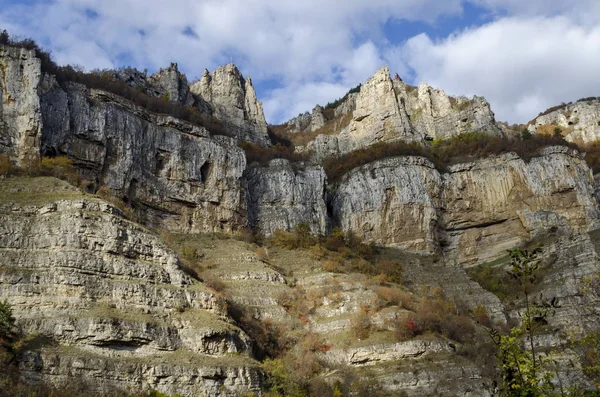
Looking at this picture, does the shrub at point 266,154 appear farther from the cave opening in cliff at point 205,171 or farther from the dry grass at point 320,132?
the dry grass at point 320,132

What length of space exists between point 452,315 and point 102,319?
30305mm

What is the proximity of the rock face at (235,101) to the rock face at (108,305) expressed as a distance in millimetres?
52008

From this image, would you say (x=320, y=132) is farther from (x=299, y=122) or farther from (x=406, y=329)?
(x=406, y=329)

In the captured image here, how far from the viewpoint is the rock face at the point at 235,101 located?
3797 inches

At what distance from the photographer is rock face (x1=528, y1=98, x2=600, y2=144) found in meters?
109

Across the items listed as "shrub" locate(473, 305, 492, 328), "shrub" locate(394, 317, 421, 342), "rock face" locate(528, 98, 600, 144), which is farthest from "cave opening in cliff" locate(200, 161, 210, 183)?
"rock face" locate(528, 98, 600, 144)

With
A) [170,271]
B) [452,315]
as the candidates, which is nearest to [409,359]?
[452,315]

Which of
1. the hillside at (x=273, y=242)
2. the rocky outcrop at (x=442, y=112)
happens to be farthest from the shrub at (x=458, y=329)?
the rocky outcrop at (x=442, y=112)

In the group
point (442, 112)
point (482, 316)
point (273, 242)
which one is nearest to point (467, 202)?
point (442, 112)

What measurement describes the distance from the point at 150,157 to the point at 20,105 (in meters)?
15.1

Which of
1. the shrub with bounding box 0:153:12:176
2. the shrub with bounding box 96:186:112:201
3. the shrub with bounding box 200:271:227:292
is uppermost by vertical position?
the shrub with bounding box 0:153:12:176

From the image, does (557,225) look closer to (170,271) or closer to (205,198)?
(205,198)

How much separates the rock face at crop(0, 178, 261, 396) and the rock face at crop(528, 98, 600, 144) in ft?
287

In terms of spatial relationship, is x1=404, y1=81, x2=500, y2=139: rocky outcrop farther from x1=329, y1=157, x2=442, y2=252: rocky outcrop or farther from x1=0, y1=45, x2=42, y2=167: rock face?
x1=0, y1=45, x2=42, y2=167: rock face
